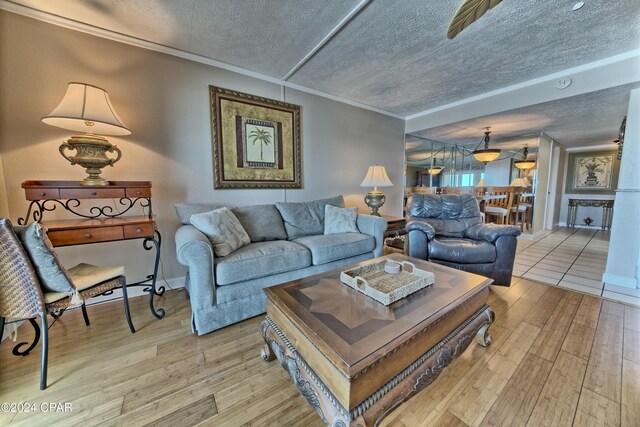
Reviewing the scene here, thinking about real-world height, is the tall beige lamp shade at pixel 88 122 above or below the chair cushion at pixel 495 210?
above

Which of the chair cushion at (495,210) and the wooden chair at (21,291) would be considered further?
the chair cushion at (495,210)

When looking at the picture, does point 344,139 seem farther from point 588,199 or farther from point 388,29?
point 588,199

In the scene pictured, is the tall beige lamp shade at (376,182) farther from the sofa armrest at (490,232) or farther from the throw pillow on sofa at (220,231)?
the throw pillow on sofa at (220,231)

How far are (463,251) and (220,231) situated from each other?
2.28m

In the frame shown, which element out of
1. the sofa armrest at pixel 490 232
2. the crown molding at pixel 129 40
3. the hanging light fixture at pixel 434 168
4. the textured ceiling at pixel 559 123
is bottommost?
the sofa armrest at pixel 490 232

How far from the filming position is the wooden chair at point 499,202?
450 cm

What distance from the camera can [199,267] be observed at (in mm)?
1613

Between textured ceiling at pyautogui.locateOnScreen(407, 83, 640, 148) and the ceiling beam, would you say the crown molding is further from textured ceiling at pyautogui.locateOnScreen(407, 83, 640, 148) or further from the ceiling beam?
textured ceiling at pyautogui.locateOnScreen(407, 83, 640, 148)

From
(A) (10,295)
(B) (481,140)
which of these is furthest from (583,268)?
(A) (10,295)

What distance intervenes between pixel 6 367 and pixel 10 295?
1.77 feet

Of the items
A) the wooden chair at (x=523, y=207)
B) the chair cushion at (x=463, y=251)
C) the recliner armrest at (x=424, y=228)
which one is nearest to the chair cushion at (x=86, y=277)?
the recliner armrest at (x=424, y=228)

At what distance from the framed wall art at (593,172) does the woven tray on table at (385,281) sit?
7.54 meters

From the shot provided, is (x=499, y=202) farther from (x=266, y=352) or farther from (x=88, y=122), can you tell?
(x=88, y=122)

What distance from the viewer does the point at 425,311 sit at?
3.67 ft
